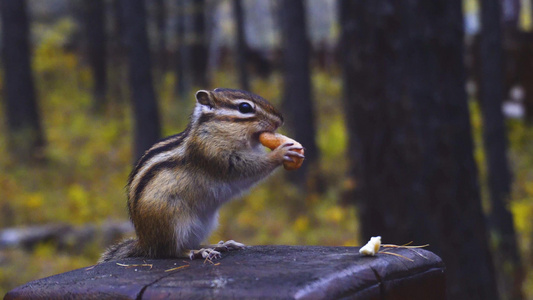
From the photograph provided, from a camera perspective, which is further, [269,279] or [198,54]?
[198,54]

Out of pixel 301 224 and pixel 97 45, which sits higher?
pixel 97 45

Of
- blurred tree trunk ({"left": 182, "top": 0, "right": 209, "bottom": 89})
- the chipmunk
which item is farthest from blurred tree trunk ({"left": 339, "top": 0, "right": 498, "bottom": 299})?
blurred tree trunk ({"left": 182, "top": 0, "right": 209, "bottom": 89})

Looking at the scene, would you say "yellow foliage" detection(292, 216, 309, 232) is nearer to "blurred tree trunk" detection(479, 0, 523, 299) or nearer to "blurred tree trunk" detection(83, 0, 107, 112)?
"blurred tree trunk" detection(479, 0, 523, 299)

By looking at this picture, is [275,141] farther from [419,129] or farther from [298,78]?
[298,78]

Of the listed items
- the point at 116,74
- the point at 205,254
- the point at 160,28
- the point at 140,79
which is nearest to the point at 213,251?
the point at 205,254

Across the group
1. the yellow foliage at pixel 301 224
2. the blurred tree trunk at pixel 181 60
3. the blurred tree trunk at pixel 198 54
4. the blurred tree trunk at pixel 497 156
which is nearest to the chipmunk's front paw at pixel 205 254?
the blurred tree trunk at pixel 497 156

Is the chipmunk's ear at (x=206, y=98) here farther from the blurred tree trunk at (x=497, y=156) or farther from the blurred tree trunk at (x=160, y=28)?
the blurred tree trunk at (x=160, y=28)
